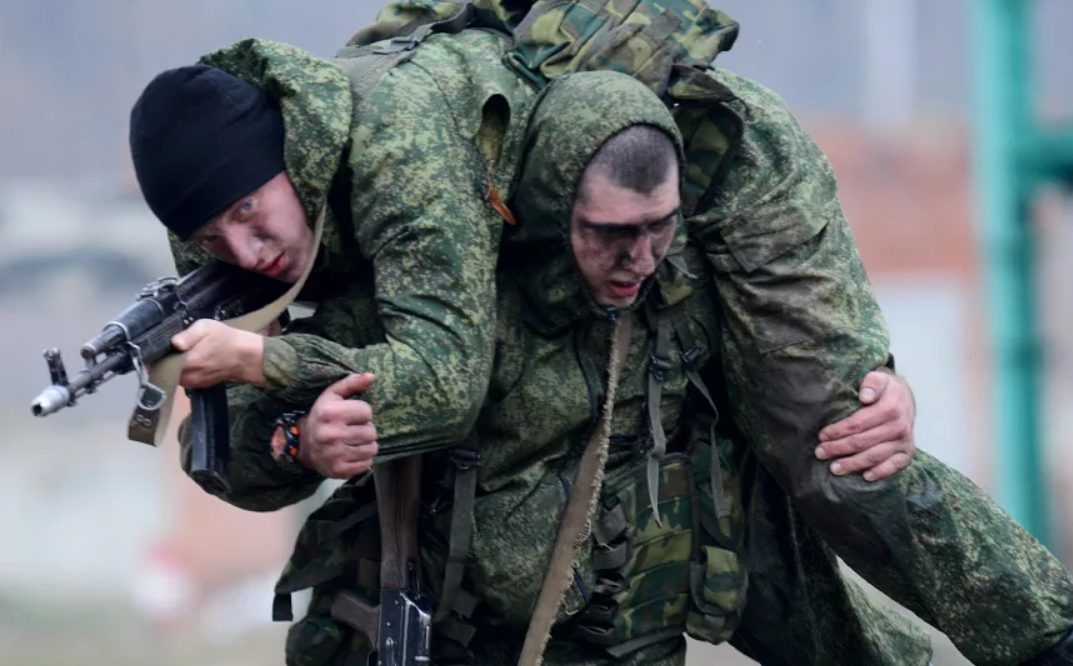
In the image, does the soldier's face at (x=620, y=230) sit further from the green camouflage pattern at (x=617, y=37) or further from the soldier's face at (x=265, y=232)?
the soldier's face at (x=265, y=232)

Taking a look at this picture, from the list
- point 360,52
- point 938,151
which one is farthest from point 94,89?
point 360,52

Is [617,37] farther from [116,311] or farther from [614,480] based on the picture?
[116,311]

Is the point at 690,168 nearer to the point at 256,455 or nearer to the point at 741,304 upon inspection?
the point at 741,304

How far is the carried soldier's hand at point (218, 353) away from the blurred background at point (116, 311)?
5023mm

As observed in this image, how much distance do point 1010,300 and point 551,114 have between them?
428 cm

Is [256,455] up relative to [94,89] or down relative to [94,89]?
up

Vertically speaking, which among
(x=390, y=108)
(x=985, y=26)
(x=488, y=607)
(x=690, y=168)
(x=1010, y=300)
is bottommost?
(x=1010, y=300)

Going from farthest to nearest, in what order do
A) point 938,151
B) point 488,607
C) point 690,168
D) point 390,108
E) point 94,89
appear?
1. point 938,151
2. point 94,89
3. point 488,607
4. point 690,168
5. point 390,108

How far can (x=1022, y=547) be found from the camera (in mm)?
4578

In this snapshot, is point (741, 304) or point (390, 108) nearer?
point (390, 108)

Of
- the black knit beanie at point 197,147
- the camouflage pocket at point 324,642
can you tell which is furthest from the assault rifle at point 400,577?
the black knit beanie at point 197,147

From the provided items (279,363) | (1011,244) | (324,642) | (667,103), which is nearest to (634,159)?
(667,103)

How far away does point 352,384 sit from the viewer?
3908mm

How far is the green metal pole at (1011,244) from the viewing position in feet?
25.8
